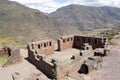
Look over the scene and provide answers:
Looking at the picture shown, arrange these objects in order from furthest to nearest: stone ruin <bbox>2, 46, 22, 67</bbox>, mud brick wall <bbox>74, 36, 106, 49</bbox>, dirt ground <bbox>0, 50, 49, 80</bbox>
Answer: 1. mud brick wall <bbox>74, 36, 106, 49</bbox>
2. stone ruin <bbox>2, 46, 22, 67</bbox>
3. dirt ground <bbox>0, 50, 49, 80</bbox>

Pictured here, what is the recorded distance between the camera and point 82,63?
899 inches

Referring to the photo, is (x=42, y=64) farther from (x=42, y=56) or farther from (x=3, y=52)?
(x=3, y=52)

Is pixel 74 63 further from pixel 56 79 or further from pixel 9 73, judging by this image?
pixel 9 73

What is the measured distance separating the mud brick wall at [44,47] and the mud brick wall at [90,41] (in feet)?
17.1

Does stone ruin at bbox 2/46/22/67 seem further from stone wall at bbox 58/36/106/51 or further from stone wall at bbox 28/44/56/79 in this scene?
stone wall at bbox 58/36/106/51

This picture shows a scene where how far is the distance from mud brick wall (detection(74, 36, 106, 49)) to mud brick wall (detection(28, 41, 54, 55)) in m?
5.22

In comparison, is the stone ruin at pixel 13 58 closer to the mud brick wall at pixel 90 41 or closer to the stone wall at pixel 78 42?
the stone wall at pixel 78 42

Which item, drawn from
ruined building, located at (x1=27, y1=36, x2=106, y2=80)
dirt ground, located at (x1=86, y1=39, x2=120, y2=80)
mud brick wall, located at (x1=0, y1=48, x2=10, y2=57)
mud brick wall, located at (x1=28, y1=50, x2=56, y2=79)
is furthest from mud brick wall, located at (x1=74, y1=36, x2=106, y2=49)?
mud brick wall, located at (x1=0, y1=48, x2=10, y2=57)

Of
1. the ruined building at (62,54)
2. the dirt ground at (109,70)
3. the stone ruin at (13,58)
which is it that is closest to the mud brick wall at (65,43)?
the ruined building at (62,54)

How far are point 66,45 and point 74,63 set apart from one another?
979 cm

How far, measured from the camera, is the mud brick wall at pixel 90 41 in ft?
95.7

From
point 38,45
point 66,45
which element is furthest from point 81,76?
point 66,45

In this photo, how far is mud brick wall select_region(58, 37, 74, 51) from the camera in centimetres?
3034

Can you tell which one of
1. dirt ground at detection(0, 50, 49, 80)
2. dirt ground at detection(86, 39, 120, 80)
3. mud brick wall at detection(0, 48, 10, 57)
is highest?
mud brick wall at detection(0, 48, 10, 57)
